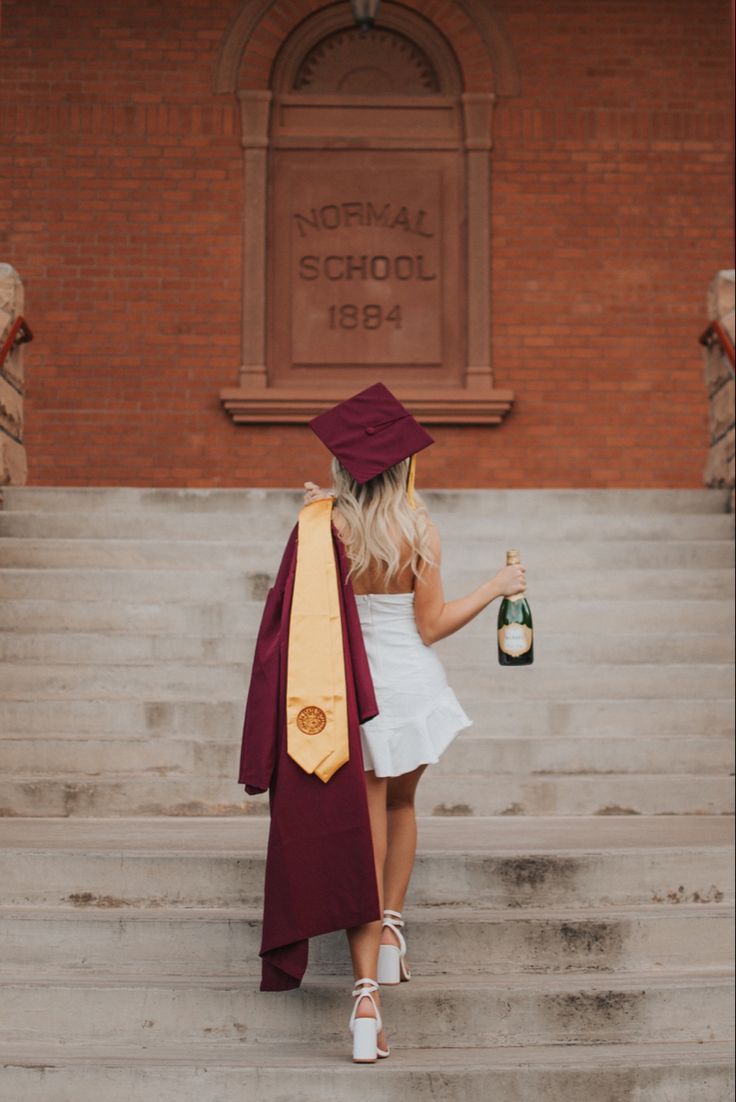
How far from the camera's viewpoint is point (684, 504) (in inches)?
315

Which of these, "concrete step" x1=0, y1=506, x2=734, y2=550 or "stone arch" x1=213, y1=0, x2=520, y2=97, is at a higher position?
"stone arch" x1=213, y1=0, x2=520, y2=97

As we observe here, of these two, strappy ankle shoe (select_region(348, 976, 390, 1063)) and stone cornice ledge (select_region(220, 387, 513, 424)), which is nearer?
strappy ankle shoe (select_region(348, 976, 390, 1063))

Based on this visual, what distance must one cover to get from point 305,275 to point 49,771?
569cm

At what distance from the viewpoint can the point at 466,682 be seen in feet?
21.6

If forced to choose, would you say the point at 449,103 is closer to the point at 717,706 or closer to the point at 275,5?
the point at 275,5

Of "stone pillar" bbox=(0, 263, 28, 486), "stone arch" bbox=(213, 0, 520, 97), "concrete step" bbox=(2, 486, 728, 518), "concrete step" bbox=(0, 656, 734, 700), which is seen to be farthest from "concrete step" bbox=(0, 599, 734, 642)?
"stone arch" bbox=(213, 0, 520, 97)

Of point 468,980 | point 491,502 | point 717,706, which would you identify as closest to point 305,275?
point 491,502

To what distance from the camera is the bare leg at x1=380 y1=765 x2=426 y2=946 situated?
14.4 ft

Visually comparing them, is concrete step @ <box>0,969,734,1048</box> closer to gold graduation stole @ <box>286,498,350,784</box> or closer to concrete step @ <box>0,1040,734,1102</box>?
concrete step @ <box>0,1040,734,1102</box>

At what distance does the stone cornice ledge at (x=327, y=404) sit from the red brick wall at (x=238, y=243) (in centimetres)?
12

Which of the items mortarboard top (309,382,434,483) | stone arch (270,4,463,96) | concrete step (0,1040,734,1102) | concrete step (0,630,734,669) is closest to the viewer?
concrete step (0,1040,734,1102)

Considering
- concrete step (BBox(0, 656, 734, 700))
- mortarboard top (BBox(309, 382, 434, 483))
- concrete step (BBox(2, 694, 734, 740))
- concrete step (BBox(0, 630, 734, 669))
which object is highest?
mortarboard top (BBox(309, 382, 434, 483))

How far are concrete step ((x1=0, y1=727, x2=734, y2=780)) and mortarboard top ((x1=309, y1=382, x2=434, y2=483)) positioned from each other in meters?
2.20

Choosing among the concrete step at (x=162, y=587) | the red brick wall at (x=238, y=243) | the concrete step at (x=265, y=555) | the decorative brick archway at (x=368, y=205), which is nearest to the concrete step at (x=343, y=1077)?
the concrete step at (x=162, y=587)
